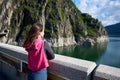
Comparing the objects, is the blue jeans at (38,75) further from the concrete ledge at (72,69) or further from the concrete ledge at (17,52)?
the concrete ledge at (17,52)

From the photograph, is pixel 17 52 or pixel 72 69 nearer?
pixel 72 69

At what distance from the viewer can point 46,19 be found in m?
147

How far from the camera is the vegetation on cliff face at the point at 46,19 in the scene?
12888 centimetres

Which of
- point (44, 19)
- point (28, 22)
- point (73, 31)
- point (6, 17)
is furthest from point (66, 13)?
point (6, 17)

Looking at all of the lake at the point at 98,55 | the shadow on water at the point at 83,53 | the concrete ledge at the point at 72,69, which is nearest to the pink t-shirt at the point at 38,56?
the concrete ledge at the point at 72,69

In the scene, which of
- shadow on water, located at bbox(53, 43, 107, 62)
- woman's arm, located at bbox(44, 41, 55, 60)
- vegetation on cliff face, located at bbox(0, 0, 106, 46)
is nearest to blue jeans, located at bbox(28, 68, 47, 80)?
woman's arm, located at bbox(44, 41, 55, 60)

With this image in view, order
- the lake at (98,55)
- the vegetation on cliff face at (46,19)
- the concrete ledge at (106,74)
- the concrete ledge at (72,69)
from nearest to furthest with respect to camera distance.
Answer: the concrete ledge at (106,74)
the concrete ledge at (72,69)
the lake at (98,55)
the vegetation on cliff face at (46,19)

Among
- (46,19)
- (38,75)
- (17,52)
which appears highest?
(46,19)

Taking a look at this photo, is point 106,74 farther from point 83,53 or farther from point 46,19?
point 46,19

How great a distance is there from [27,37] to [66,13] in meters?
164

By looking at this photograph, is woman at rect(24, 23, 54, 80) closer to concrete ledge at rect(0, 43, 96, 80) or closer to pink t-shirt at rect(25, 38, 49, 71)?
pink t-shirt at rect(25, 38, 49, 71)

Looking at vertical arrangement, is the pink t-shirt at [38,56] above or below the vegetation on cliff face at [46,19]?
below

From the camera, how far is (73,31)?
17288 centimetres

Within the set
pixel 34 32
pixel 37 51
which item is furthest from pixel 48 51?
pixel 34 32
